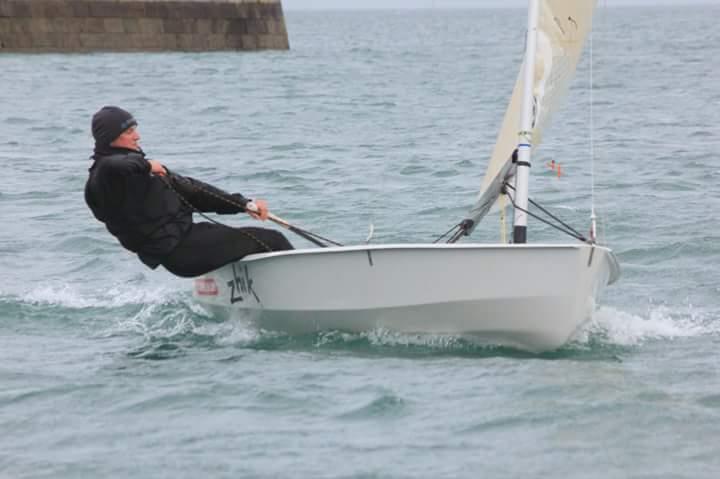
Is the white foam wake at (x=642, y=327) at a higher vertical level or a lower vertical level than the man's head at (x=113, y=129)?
lower

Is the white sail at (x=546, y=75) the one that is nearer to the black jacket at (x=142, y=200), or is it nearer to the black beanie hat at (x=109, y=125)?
the black jacket at (x=142, y=200)

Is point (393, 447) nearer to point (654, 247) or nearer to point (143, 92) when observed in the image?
point (654, 247)

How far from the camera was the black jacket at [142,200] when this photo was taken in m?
6.59

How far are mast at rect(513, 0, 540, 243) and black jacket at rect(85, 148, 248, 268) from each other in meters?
1.43

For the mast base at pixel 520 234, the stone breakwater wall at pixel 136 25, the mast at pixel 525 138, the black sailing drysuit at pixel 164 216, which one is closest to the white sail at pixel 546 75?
the mast at pixel 525 138

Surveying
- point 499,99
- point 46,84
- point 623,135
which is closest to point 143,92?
point 46,84

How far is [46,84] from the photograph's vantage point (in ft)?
85.7

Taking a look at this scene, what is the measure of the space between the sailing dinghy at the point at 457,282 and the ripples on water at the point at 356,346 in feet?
0.40

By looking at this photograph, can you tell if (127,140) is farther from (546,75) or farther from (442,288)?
(546,75)

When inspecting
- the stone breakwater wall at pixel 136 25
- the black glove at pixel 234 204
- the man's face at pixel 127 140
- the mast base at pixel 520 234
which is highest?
the stone breakwater wall at pixel 136 25

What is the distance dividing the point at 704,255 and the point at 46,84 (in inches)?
744

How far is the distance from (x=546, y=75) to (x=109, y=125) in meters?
2.35

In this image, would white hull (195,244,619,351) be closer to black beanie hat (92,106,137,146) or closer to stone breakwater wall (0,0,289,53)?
black beanie hat (92,106,137,146)

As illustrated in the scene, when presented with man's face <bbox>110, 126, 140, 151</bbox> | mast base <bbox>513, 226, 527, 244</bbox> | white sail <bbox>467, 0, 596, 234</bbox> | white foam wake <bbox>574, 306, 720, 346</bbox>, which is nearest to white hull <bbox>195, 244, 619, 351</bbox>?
white foam wake <bbox>574, 306, 720, 346</bbox>
